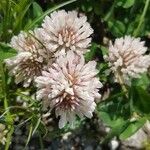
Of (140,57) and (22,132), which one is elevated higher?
(140,57)

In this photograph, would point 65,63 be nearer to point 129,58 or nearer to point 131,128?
point 129,58

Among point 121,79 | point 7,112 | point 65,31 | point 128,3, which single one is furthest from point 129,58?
point 7,112

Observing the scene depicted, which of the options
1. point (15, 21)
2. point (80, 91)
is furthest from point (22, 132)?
point (80, 91)

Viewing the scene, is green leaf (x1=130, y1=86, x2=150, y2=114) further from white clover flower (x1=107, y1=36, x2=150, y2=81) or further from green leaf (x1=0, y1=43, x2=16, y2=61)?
green leaf (x1=0, y1=43, x2=16, y2=61)

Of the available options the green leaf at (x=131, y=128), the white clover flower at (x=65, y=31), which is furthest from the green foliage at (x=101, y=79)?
the white clover flower at (x=65, y=31)

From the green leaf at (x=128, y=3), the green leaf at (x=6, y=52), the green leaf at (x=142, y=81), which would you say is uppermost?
the green leaf at (x=128, y=3)

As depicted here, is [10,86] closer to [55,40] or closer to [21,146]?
[21,146]

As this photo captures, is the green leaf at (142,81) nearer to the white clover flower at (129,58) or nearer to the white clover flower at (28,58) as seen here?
the white clover flower at (129,58)
